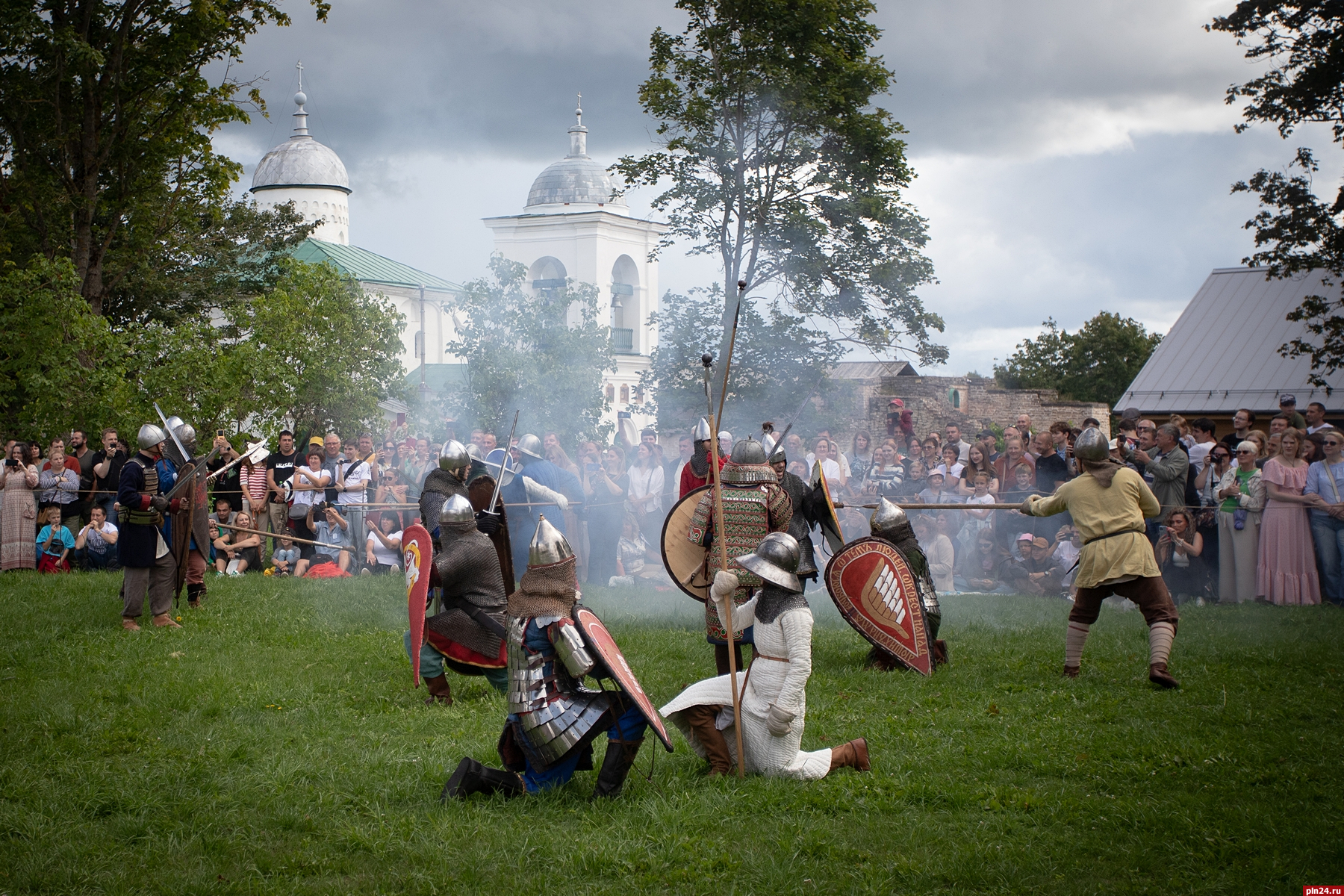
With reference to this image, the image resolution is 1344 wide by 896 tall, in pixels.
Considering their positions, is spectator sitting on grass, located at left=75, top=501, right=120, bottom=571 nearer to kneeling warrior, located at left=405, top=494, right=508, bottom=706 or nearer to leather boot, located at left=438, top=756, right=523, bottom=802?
kneeling warrior, located at left=405, top=494, right=508, bottom=706

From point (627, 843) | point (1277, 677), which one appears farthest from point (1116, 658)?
point (627, 843)

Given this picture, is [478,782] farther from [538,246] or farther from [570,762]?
[538,246]

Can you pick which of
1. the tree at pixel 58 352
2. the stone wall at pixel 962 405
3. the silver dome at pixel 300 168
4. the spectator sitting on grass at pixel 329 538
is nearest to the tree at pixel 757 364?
the spectator sitting on grass at pixel 329 538

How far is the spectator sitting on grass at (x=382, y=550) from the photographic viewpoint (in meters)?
13.0

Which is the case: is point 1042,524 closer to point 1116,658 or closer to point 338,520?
point 1116,658

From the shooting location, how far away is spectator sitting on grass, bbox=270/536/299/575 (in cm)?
1286

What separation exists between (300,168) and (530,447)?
1598 inches

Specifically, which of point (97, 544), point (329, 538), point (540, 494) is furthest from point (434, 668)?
point (97, 544)

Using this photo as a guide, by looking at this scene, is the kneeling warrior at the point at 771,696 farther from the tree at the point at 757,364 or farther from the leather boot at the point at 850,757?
the tree at the point at 757,364

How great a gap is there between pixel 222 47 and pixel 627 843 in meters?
17.3

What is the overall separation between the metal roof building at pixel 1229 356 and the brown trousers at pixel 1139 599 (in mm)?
19897

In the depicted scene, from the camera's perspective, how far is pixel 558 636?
15.3 feet

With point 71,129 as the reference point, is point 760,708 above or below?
below

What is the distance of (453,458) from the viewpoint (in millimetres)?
7516
